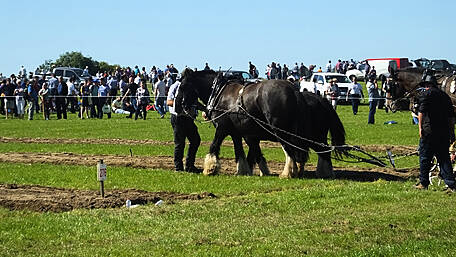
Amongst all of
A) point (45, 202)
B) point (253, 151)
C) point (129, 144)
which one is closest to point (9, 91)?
point (129, 144)

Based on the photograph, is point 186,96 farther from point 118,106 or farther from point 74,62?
point 74,62

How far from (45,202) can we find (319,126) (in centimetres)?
613

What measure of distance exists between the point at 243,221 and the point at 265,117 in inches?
222

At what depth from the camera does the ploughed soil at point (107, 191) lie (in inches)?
518

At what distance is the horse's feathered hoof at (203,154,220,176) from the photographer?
56.4 ft

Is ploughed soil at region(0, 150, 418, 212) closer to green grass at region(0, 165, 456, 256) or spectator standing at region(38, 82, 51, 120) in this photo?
green grass at region(0, 165, 456, 256)

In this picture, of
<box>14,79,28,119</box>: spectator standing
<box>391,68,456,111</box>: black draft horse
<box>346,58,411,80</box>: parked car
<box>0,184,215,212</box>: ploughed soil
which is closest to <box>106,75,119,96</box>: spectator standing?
<box>14,79,28,119</box>: spectator standing

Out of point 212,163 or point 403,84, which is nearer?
point 212,163

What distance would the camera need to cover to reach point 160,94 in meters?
37.9

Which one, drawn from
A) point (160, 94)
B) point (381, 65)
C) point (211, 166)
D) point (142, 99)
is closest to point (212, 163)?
point (211, 166)

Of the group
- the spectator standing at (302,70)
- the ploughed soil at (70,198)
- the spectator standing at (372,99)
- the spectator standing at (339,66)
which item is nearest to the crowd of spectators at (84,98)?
the spectator standing at (372,99)

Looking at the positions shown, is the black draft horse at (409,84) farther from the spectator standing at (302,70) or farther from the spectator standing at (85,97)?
the spectator standing at (302,70)

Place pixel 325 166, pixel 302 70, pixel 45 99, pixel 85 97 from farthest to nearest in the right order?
pixel 302 70
pixel 85 97
pixel 45 99
pixel 325 166

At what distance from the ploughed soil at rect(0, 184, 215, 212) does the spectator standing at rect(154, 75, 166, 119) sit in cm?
2277
